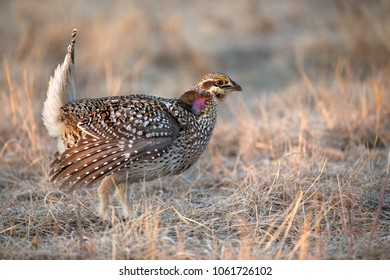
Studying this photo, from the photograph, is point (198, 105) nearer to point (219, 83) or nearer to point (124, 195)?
point (219, 83)

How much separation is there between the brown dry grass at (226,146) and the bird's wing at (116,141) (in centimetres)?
26

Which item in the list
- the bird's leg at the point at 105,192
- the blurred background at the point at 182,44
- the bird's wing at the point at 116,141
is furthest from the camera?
the blurred background at the point at 182,44

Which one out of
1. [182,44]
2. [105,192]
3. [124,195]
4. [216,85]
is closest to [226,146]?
[216,85]

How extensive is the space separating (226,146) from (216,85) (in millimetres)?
1563

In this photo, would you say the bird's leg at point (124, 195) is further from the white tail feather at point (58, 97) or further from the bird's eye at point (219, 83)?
the bird's eye at point (219, 83)

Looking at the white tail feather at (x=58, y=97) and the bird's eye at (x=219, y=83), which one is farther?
the bird's eye at (x=219, y=83)

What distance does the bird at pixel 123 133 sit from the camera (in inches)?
155

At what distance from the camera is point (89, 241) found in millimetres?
3523

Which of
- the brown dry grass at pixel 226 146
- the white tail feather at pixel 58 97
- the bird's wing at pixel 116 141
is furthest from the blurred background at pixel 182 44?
the bird's wing at pixel 116 141

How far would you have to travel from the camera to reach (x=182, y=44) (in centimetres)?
961

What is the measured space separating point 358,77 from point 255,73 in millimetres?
1780

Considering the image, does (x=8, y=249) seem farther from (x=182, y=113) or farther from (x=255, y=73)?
(x=255, y=73)

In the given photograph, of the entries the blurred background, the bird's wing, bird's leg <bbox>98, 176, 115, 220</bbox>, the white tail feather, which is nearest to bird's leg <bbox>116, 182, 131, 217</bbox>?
Answer: bird's leg <bbox>98, 176, 115, 220</bbox>

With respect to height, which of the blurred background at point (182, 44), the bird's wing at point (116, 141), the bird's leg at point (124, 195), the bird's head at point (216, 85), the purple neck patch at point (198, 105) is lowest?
the bird's leg at point (124, 195)
